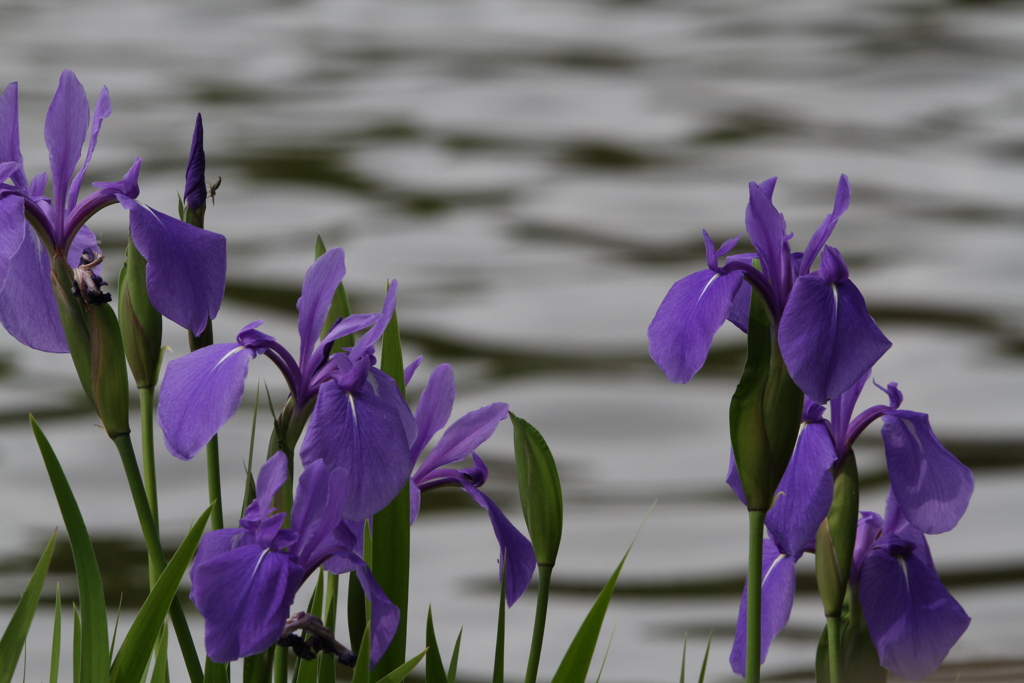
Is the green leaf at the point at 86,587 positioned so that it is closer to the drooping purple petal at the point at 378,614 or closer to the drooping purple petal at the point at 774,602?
the drooping purple petal at the point at 378,614

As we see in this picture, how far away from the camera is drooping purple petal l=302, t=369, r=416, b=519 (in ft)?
1.87

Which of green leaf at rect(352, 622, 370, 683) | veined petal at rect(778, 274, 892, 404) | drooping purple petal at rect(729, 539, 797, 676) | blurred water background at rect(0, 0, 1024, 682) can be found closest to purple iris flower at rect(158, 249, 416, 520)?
green leaf at rect(352, 622, 370, 683)

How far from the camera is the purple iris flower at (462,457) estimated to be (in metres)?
0.70

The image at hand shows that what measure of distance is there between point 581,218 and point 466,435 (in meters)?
3.28

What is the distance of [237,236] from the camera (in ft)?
12.1

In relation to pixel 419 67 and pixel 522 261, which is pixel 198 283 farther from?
pixel 419 67

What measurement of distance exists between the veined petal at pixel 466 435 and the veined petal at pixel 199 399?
15 cm

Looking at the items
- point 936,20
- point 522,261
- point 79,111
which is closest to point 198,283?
point 79,111

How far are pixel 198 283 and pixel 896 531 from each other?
1.66 feet

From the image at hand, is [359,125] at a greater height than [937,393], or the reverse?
[359,125]

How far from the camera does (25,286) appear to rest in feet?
2.30

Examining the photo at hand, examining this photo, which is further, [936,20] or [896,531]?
[936,20]

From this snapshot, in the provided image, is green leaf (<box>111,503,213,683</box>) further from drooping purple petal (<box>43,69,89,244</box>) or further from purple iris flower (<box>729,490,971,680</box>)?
purple iris flower (<box>729,490,971,680</box>)

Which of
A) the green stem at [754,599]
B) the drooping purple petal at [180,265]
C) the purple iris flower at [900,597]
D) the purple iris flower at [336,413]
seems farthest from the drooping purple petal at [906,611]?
the drooping purple petal at [180,265]
